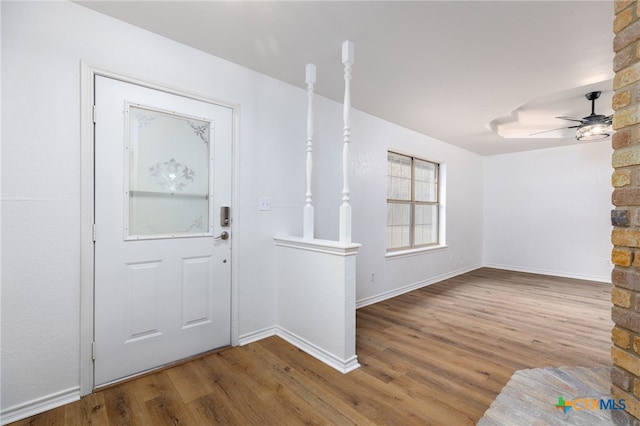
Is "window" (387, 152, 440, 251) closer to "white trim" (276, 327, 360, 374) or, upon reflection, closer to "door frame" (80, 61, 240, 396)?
"white trim" (276, 327, 360, 374)

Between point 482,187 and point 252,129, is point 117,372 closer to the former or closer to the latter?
point 252,129

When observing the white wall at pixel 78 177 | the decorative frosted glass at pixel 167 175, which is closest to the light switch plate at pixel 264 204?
the white wall at pixel 78 177

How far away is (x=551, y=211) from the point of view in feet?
18.0

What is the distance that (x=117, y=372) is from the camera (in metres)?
1.94

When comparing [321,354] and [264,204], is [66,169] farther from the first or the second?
[321,354]

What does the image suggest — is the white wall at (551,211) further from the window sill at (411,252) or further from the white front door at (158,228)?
the white front door at (158,228)

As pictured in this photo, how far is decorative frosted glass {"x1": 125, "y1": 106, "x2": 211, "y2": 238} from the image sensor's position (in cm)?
203

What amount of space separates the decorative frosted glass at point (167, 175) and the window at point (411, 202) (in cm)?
274

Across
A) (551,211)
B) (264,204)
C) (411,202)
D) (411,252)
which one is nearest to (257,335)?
(264,204)

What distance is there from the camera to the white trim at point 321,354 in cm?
211

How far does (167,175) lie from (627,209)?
9.08 ft

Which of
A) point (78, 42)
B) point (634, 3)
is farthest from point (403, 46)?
point (78, 42)

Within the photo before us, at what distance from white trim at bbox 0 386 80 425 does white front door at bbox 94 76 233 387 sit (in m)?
0.14

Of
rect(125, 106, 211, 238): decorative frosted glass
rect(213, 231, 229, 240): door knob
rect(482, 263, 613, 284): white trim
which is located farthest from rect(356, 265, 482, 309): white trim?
rect(125, 106, 211, 238): decorative frosted glass
